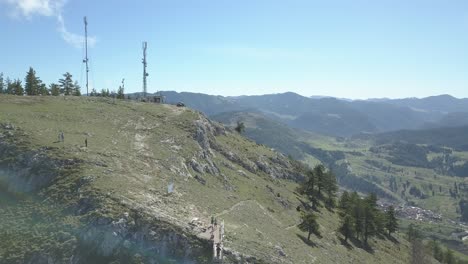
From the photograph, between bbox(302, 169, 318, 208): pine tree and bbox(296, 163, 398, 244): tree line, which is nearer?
bbox(296, 163, 398, 244): tree line

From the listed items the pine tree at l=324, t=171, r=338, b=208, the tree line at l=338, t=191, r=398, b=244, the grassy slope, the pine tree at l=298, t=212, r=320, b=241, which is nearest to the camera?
the grassy slope

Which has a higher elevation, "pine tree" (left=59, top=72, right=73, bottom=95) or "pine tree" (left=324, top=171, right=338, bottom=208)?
"pine tree" (left=59, top=72, right=73, bottom=95)

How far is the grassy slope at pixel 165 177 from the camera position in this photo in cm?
5822

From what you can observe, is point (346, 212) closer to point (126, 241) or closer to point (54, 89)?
point (126, 241)

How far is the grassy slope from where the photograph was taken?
191ft

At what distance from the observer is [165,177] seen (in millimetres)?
69688

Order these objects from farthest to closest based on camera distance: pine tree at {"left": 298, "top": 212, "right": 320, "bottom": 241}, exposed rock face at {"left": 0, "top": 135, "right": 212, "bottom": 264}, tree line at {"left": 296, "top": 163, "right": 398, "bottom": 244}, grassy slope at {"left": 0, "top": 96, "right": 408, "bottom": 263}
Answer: tree line at {"left": 296, "top": 163, "right": 398, "bottom": 244} → pine tree at {"left": 298, "top": 212, "right": 320, "bottom": 241} → grassy slope at {"left": 0, "top": 96, "right": 408, "bottom": 263} → exposed rock face at {"left": 0, "top": 135, "right": 212, "bottom": 264}

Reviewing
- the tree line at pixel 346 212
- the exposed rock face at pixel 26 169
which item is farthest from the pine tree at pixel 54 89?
the tree line at pixel 346 212

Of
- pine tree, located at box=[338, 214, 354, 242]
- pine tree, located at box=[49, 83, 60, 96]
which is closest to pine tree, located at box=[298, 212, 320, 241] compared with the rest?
pine tree, located at box=[338, 214, 354, 242]

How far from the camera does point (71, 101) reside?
104m

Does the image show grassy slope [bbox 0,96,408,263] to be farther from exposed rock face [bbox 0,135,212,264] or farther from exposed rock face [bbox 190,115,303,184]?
exposed rock face [bbox 190,115,303,184]

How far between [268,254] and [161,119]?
5467 centimetres

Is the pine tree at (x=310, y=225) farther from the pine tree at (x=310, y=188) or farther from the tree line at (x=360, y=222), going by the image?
the pine tree at (x=310, y=188)

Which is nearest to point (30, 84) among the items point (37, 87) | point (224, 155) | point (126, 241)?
point (37, 87)
